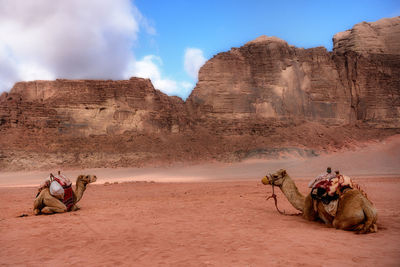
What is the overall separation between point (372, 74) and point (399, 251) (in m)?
46.8

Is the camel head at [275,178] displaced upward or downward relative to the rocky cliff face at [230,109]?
downward

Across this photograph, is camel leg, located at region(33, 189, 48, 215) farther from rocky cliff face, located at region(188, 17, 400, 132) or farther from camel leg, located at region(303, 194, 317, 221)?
rocky cliff face, located at region(188, 17, 400, 132)

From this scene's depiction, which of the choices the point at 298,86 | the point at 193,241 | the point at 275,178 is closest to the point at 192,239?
the point at 193,241

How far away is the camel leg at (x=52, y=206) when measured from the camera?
32.4ft

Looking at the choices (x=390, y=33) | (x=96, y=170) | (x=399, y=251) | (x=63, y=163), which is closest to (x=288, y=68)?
(x=390, y=33)

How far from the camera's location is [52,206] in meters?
9.98

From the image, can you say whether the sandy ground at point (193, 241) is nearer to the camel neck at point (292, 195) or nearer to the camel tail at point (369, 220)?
the camel tail at point (369, 220)

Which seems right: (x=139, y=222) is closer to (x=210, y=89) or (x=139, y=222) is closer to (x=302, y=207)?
(x=302, y=207)

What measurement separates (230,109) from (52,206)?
3611 centimetres

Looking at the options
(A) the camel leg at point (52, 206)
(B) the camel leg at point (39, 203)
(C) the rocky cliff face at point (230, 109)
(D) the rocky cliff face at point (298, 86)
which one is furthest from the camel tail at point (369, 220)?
(D) the rocky cliff face at point (298, 86)

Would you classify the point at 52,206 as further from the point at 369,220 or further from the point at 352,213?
the point at 369,220

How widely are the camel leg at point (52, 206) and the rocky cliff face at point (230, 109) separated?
100 ft

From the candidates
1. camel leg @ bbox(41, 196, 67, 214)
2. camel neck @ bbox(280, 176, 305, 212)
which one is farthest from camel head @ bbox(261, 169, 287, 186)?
camel leg @ bbox(41, 196, 67, 214)

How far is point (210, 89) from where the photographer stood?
149 ft
